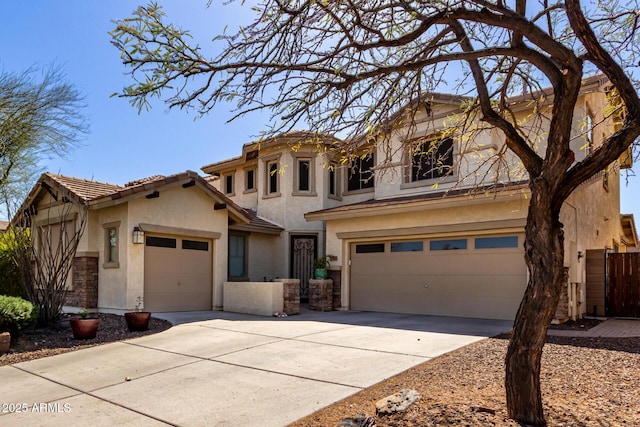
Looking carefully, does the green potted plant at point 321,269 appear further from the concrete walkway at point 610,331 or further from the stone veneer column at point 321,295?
the concrete walkway at point 610,331

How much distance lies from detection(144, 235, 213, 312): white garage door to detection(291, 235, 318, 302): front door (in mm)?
3777

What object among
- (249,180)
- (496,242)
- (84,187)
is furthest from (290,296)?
(249,180)

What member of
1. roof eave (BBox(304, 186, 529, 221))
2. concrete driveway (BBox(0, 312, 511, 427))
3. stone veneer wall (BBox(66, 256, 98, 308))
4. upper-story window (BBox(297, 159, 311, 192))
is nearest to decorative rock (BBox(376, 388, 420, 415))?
concrete driveway (BBox(0, 312, 511, 427))

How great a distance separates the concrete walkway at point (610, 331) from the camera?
928 centimetres

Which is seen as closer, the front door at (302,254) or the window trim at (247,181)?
the front door at (302,254)

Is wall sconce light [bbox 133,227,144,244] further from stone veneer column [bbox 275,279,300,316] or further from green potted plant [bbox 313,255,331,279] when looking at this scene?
green potted plant [bbox 313,255,331,279]

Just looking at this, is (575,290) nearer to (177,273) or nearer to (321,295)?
(321,295)

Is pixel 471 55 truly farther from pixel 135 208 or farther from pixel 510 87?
pixel 135 208

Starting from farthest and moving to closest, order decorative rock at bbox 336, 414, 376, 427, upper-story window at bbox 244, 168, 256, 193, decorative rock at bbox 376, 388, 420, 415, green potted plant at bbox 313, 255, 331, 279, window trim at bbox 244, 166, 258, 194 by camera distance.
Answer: upper-story window at bbox 244, 168, 256, 193
window trim at bbox 244, 166, 258, 194
green potted plant at bbox 313, 255, 331, 279
decorative rock at bbox 376, 388, 420, 415
decorative rock at bbox 336, 414, 376, 427

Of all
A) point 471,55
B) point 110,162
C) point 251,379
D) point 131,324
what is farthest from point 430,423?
point 110,162

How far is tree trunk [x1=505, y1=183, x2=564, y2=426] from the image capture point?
3.85 meters

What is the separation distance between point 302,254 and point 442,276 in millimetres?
6092

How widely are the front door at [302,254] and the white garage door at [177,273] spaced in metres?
3.78

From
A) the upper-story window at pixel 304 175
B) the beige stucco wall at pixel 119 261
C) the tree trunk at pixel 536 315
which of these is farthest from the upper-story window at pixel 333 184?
the tree trunk at pixel 536 315
